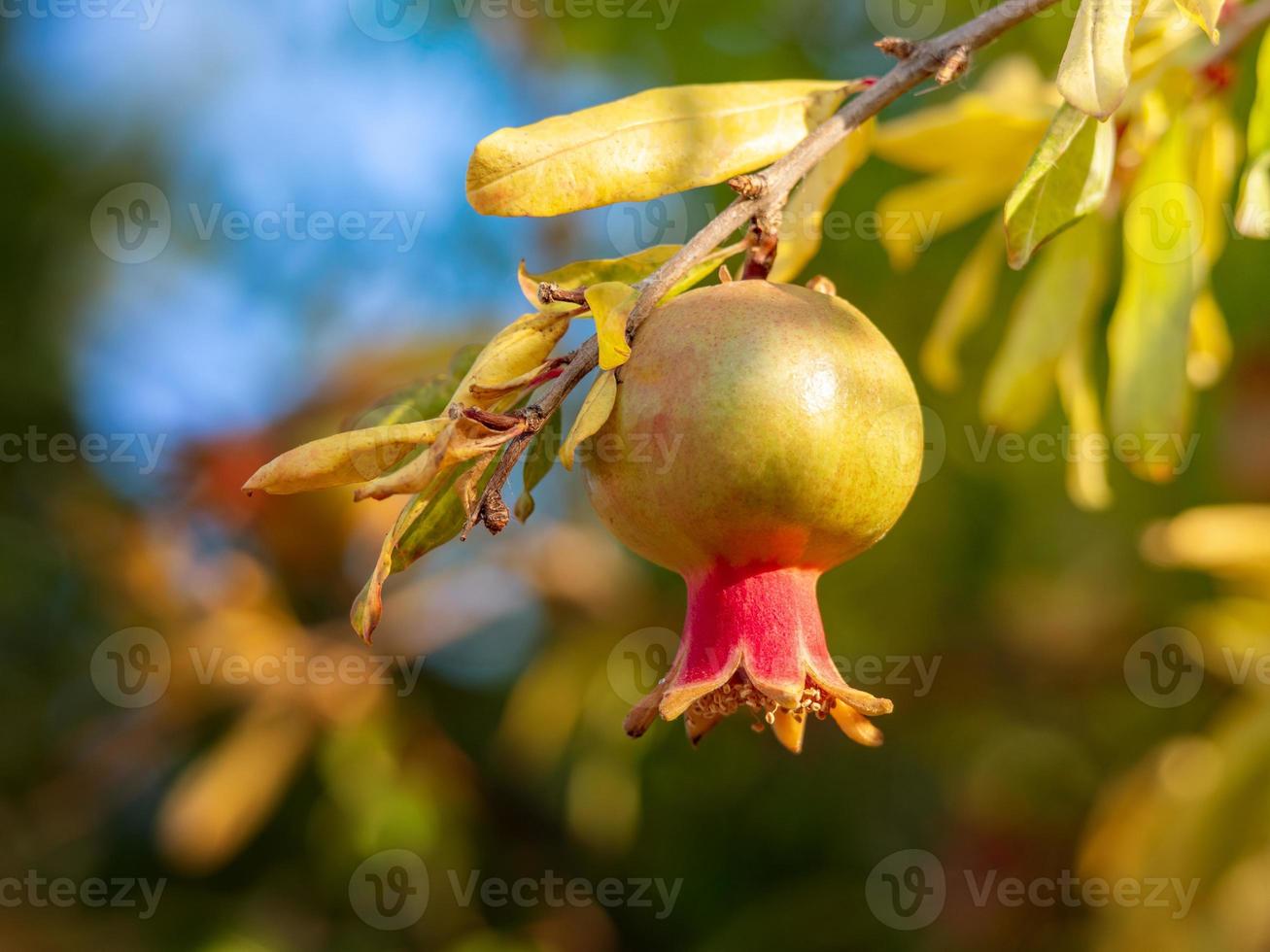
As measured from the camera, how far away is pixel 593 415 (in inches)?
28.4

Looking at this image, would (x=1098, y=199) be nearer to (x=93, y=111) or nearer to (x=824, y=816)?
(x=824, y=816)

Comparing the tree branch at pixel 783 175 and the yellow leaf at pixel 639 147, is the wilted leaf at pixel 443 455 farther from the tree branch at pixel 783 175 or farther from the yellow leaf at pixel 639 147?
A: the yellow leaf at pixel 639 147

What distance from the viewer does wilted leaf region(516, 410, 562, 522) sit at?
831 mm

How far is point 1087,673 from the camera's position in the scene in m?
2.46

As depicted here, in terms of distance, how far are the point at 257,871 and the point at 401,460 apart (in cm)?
275

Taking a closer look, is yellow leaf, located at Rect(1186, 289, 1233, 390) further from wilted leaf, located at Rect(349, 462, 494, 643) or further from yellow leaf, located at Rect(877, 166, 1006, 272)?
wilted leaf, located at Rect(349, 462, 494, 643)

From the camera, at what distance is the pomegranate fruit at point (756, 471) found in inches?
27.8

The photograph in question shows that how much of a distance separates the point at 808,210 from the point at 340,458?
46 centimetres

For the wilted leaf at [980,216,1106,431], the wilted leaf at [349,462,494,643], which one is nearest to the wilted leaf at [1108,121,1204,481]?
the wilted leaf at [980,216,1106,431]

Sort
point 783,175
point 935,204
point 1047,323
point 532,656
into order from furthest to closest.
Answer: point 532,656 → point 935,204 → point 1047,323 → point 783,175

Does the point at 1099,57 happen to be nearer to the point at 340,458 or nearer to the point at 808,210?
the point at 808,210

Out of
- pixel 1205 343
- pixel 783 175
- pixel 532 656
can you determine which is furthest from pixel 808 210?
pixel 532 656

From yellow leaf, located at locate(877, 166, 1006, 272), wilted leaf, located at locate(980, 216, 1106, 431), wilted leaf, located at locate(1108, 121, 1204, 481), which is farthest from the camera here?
yellow leaf, located at locate(877, 166, 1006, 272)

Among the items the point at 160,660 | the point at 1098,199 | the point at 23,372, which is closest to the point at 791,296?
the point at 1098,199
